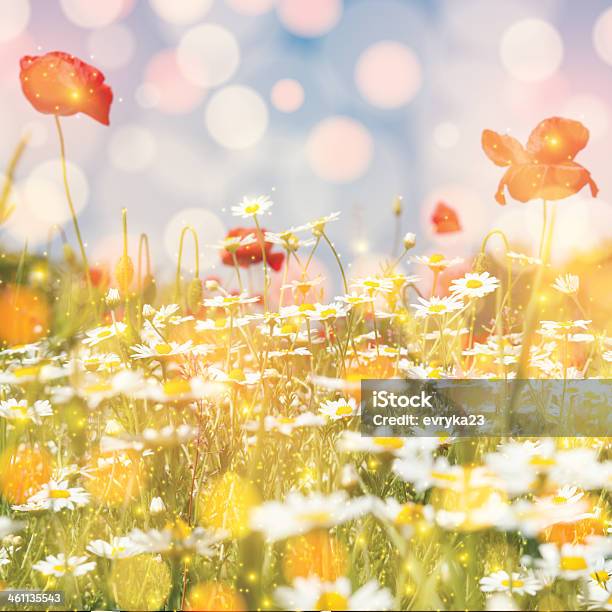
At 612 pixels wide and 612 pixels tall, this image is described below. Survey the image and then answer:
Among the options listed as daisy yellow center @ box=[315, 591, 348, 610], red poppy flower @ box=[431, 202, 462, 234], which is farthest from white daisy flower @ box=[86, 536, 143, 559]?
red poppy flower @ box=[431, 202, 462, 234]

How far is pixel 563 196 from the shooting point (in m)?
1.41

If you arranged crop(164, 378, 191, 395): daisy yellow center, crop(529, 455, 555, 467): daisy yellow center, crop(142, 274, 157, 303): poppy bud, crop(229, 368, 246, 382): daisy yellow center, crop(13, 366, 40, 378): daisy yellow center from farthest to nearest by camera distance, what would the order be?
crop(142, 274, 157, 303): poppy bud
crop(13, 366, 40, 378): daisy yellow center
crop(229, 368, 246, 382): daisy yellow center
crop(164, 378, 191, 395): daisy yellow center
crop(529, 455, 555, 467): daisy yellow center

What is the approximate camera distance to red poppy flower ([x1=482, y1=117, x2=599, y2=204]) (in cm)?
142

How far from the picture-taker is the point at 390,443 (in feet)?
3.81

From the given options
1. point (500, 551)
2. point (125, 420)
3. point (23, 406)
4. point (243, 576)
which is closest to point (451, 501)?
point (500, 551)

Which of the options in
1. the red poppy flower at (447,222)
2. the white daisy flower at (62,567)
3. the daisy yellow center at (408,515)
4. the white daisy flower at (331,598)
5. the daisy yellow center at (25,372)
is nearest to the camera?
the white daisy flower at (331,598)

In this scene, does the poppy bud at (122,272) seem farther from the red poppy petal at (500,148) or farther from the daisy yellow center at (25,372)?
the red poppy petal at (500,148)

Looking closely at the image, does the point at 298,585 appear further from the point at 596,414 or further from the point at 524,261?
the point at 524,261

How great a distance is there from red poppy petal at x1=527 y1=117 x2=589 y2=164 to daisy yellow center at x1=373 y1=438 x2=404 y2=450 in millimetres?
682

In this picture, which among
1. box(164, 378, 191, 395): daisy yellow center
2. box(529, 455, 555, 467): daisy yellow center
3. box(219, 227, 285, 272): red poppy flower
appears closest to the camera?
box(529, 455, 555, 467): daisy yellow center

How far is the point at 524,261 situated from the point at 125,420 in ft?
3.76

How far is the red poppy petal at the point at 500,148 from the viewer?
1.47 meters

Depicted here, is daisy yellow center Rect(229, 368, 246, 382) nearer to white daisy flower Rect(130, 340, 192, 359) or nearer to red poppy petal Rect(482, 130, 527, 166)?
white daisy flower Rect(130, 340, 192, 359)

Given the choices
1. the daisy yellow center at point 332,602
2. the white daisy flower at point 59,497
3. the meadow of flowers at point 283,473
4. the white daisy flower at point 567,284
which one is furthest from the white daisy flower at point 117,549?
the white daisy flower at point 567,284
